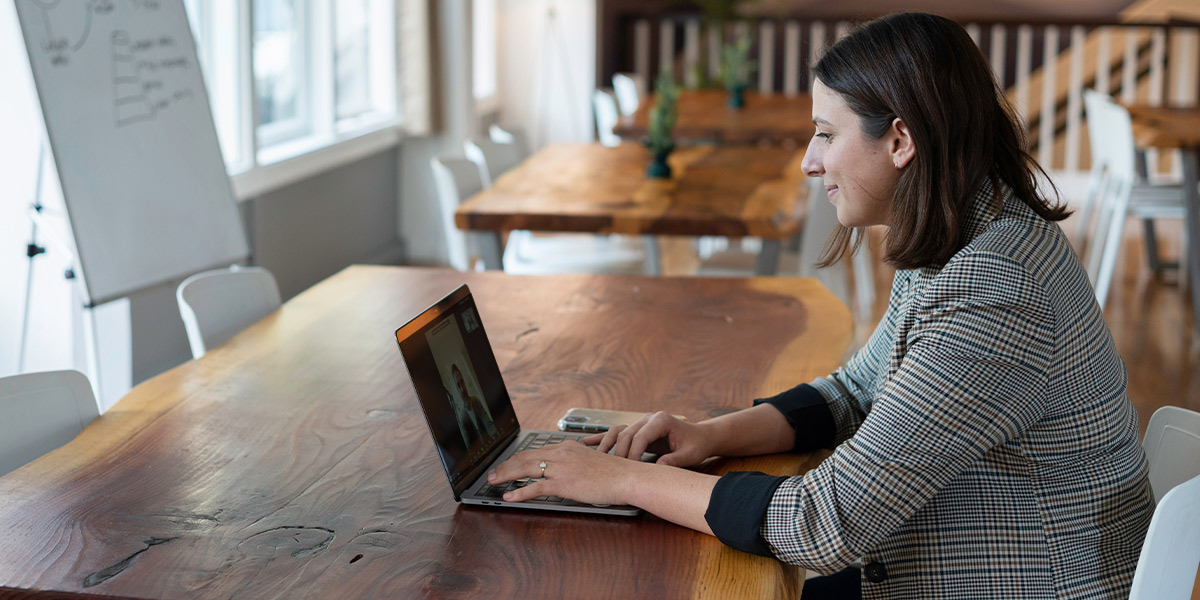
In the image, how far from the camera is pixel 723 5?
7043mm

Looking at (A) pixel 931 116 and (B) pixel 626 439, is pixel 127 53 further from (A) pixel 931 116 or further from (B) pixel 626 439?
(A) pixel 931 116

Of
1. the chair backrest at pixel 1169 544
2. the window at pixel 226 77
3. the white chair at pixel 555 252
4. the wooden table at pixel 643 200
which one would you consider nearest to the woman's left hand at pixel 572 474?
the chair backrest at pixel 1169 544

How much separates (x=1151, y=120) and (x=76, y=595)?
4.91 meters

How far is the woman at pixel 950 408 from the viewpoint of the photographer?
1.12 metres

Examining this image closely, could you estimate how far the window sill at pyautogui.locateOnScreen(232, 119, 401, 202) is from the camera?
4.02m

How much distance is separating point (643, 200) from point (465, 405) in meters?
1.88

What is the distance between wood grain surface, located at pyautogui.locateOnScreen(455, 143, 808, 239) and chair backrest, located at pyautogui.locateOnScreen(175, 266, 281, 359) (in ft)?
2.87

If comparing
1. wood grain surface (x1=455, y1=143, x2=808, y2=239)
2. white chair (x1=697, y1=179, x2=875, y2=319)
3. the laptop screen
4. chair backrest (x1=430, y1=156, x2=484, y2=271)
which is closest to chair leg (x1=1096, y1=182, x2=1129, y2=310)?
white chair (x1=697, y1=179, x2=875, y2=319)

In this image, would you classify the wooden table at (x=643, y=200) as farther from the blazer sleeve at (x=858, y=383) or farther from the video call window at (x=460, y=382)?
the video call window at (x=460, y=382)

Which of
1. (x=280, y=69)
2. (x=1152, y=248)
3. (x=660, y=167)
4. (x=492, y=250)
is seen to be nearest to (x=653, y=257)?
(x=660, y=167)

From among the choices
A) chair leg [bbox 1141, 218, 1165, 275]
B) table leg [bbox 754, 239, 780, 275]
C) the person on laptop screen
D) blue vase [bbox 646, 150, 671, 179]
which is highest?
the person on laptop screen

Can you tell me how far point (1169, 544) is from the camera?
1.14 m

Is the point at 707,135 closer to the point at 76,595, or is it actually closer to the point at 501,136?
the point at 501,136

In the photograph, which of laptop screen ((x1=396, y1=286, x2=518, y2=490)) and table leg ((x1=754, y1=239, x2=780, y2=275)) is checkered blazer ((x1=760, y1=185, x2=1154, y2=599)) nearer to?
laptop screen ((x1=396, y1=286, x2=518, y2=490))
